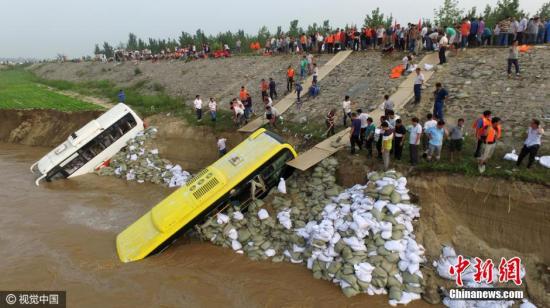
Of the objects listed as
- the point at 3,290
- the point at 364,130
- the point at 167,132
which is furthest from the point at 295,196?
the point at 167,132

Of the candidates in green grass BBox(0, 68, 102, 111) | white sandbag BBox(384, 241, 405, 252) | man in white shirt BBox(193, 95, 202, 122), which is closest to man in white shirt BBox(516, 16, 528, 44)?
white sandbag BBox(384, 241, 405, 252)

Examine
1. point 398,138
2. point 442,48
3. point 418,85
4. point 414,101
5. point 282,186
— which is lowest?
point 282,186

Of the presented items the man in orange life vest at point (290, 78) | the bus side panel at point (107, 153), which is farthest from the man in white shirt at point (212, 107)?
the man in orange life vest at point (290, 78)

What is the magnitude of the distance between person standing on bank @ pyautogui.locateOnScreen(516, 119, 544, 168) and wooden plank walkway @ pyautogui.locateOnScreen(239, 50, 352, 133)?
982 cm

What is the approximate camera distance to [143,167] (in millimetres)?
16391

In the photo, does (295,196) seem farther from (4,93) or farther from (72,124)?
(4,93)

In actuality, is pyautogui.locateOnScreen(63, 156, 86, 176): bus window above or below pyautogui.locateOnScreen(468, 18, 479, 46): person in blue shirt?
below

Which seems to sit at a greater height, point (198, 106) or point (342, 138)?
point (198, 106)

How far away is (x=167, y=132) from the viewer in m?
18.2

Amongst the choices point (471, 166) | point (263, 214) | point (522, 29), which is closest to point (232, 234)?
point (263, 214)

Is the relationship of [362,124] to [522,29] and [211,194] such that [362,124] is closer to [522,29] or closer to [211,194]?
[211,194]

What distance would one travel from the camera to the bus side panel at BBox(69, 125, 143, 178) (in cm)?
1620

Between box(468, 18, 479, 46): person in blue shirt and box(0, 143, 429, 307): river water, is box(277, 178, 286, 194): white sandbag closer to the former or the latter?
box(0, 143, 429, 307): river water

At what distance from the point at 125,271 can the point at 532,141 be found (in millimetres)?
10959
